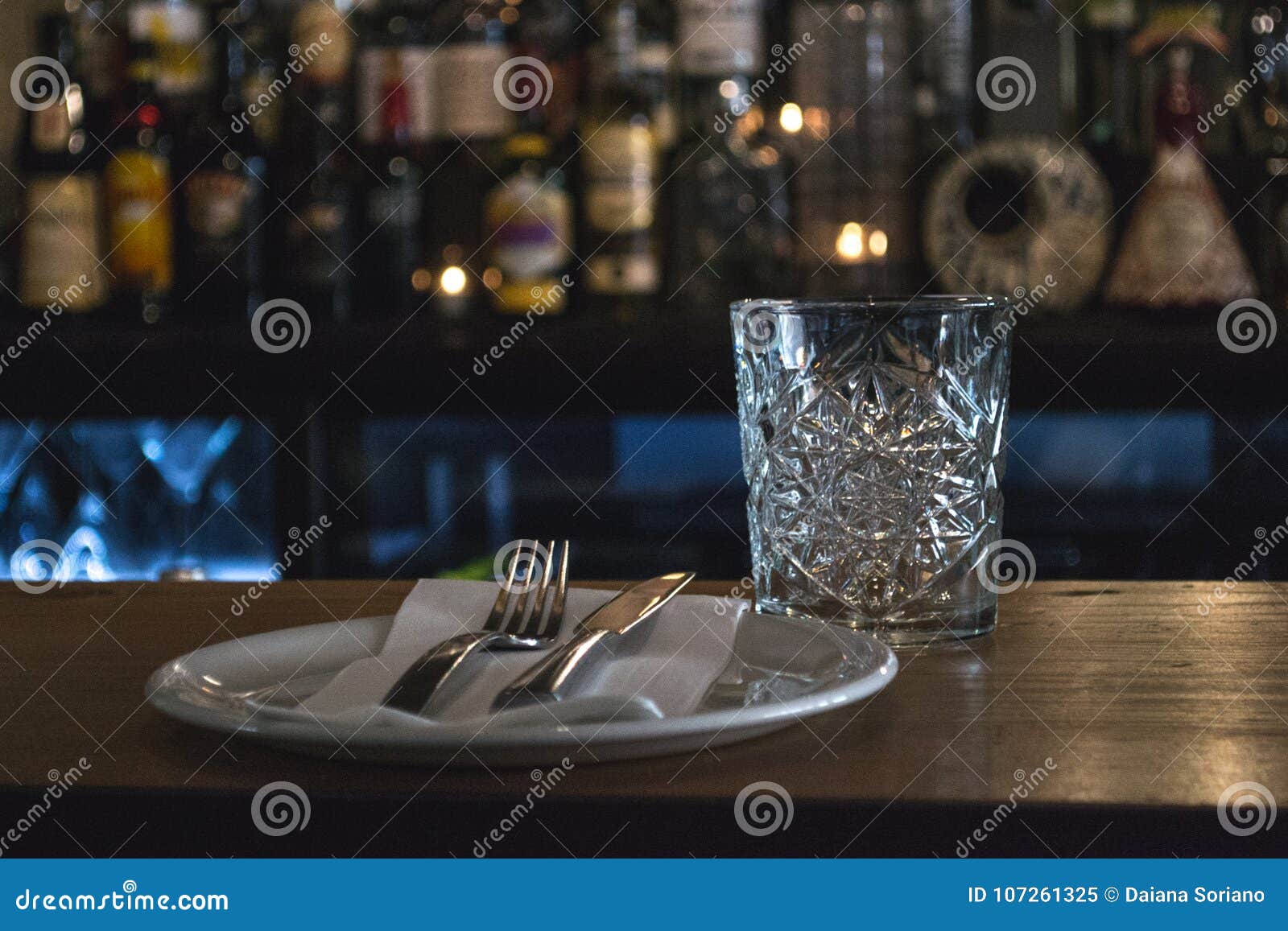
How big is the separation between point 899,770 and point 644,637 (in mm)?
153

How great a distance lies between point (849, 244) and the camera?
1606 millimetres

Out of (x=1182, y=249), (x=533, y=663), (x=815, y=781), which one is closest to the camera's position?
(x=815, y=781)

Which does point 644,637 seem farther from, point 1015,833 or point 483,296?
point 483,296

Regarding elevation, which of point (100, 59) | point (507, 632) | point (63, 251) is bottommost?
point (507, 632)

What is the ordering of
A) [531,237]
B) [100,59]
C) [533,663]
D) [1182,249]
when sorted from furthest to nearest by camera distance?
[100,59]
[531,237]
[1182,249]
[533,663]

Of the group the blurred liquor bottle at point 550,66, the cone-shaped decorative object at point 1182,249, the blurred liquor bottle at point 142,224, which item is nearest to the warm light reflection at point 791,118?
the blurred liquor bottle at point 550,66

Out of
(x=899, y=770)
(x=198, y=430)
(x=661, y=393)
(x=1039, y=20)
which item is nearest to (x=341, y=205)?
(x=198, y=430)

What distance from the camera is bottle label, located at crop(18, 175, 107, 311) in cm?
166

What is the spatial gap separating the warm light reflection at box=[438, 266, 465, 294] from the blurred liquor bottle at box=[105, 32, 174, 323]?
314 mm

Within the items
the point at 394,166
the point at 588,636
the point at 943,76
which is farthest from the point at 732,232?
the point at 588,636

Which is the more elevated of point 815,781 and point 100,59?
point 100,59

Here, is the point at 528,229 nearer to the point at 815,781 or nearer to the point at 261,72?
the point at 261,72

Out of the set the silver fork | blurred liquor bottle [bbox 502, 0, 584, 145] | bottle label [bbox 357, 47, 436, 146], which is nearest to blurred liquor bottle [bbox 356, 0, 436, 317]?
bottle label [bbox 357, 47, 436, 146]

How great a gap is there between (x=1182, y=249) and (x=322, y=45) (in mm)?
971
